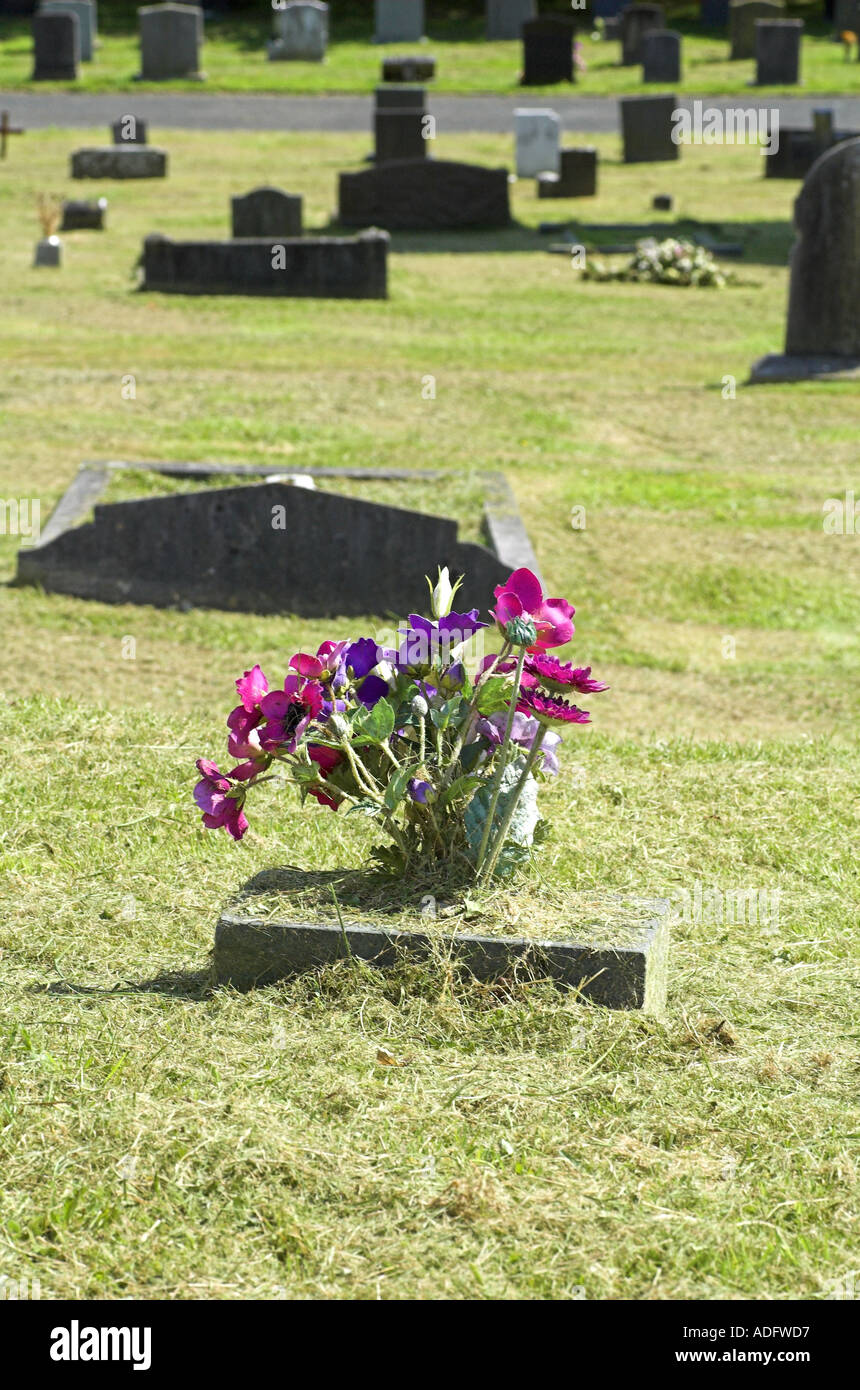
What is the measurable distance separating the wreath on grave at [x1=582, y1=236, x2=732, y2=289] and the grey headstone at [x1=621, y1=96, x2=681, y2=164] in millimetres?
9282

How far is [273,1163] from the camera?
10.4ft

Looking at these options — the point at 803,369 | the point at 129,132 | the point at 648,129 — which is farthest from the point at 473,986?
the point at 648,129

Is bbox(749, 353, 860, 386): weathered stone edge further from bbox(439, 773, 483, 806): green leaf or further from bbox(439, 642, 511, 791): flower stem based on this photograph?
bbox(439, 773, 483, 806): green leaf

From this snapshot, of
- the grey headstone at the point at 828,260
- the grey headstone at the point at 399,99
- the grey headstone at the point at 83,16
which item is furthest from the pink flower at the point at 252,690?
the grey headstone at the point at 83,16

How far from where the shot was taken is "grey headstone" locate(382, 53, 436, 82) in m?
34.9

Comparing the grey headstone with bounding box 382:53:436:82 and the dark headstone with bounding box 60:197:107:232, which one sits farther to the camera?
the grey headstone with bounding box 382:53:436:82

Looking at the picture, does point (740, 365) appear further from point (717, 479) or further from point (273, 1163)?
point (273, 1163)

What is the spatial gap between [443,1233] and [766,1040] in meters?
1.08

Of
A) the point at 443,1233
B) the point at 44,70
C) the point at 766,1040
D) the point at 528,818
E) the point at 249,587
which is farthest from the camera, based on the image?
the point at 44,70

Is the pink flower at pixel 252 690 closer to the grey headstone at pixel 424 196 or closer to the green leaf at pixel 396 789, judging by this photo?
the green leaf at pixel 396 789

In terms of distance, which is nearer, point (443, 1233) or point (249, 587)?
point (443, 1233)

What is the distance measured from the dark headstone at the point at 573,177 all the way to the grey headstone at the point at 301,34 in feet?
51.2

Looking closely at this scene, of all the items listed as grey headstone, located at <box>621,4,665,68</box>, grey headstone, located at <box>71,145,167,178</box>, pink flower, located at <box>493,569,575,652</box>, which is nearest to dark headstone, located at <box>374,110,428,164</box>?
grey headstone, located at <box>71,145,167,178</box>

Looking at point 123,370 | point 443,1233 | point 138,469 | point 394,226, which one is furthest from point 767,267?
point 443,1233
